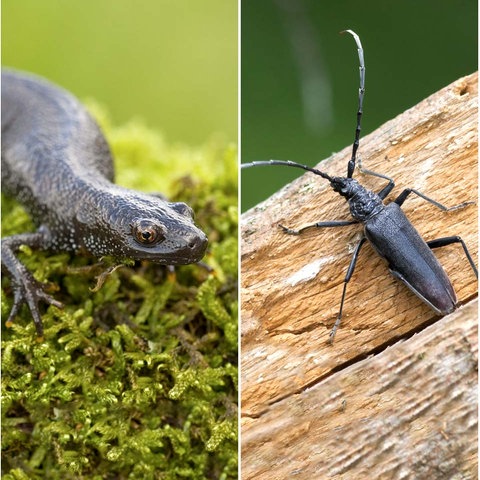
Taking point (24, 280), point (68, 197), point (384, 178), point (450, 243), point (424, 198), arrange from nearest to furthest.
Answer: point (450, 243) < point (424, 198) < point (384, 178) < point (24, 280) < point (68, 197)

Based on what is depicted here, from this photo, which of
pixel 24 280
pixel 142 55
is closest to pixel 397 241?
pixel 24 280

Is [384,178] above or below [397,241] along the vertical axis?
above

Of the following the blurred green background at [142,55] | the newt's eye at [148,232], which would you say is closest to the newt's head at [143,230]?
the newt's eye at [148,232]

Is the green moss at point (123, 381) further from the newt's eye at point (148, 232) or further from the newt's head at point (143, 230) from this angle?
the newt's eye at point (148, 232)

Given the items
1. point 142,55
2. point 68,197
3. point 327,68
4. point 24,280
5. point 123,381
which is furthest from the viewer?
point 142,55

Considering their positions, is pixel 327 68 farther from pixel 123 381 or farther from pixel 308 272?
pixel 123 381

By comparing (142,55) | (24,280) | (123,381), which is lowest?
(123,381)

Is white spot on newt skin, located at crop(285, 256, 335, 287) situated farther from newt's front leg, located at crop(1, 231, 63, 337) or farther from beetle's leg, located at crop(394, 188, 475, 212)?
newt's front leg, located at crop(1, 231, 63, 337)
